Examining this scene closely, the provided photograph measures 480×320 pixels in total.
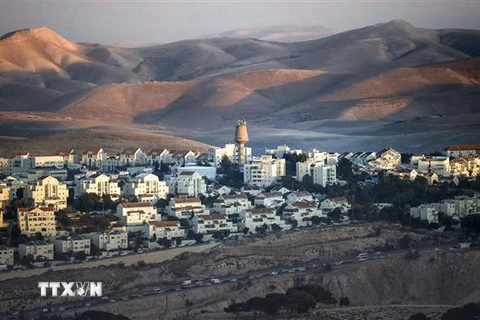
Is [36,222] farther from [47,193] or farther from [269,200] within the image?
[269,200]

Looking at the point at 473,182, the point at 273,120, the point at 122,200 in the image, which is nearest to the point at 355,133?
the point at 273,120

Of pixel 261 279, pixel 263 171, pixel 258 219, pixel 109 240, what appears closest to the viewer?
pixel 261 279

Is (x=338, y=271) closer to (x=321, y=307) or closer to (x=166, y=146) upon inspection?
(x=321, y=307)

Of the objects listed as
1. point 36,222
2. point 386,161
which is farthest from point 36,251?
point 386,161

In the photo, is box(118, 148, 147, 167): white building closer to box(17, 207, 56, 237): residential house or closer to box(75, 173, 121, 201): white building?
box(75, 173, 121, 201): white building

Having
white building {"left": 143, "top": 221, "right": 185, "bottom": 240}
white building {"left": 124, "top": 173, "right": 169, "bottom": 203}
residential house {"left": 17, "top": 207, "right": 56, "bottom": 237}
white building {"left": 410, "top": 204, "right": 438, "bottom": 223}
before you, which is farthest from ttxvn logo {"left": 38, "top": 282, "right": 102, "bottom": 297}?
white building {"left": 410, "top": 204, "right": 438, "bottom": 223}
